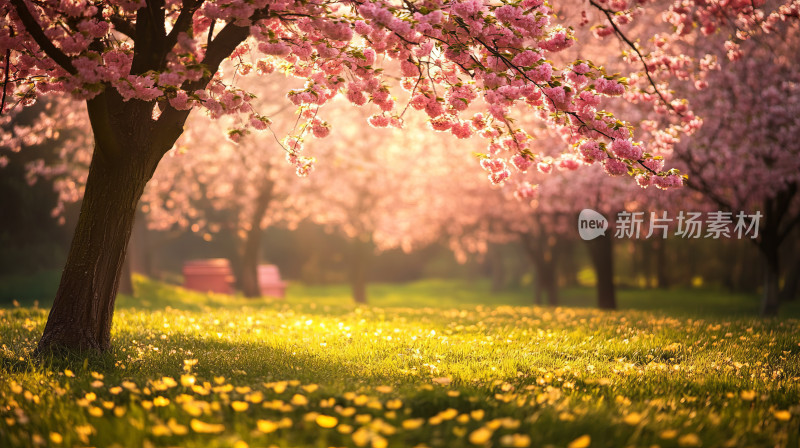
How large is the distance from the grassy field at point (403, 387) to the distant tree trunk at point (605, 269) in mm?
10900

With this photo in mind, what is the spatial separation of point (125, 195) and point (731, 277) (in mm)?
37177

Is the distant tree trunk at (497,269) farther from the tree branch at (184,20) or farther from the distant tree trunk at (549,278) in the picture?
the tree branch at (184,20)

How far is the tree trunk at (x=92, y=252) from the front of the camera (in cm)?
688

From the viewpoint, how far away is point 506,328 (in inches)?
402

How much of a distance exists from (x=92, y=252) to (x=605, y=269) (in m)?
18.0

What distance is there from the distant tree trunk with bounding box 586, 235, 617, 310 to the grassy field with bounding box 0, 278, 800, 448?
1090cm

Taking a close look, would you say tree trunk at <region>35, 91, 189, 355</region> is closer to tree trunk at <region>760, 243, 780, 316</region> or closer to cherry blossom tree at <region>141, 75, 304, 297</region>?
cherry blossom tree at <region>141, 75, 304, 297</region>

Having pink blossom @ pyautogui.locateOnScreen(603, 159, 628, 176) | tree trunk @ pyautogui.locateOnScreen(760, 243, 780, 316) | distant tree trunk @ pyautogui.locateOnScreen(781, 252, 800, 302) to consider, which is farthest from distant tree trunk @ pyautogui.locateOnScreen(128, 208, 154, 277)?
distant tree trunk @ pyautogui.locateOnScreen(781, 252, 800, 302)

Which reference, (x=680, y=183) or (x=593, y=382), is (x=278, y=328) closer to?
(x=593, y=382)

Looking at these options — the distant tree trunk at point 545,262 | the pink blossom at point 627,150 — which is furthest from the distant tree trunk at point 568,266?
the pink blossom at point 627,150

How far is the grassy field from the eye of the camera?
417cm

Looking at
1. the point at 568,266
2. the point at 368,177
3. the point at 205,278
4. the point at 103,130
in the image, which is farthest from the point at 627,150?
the point at 568,266

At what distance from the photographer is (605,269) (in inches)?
840

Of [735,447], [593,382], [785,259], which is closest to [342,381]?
[593,382]
